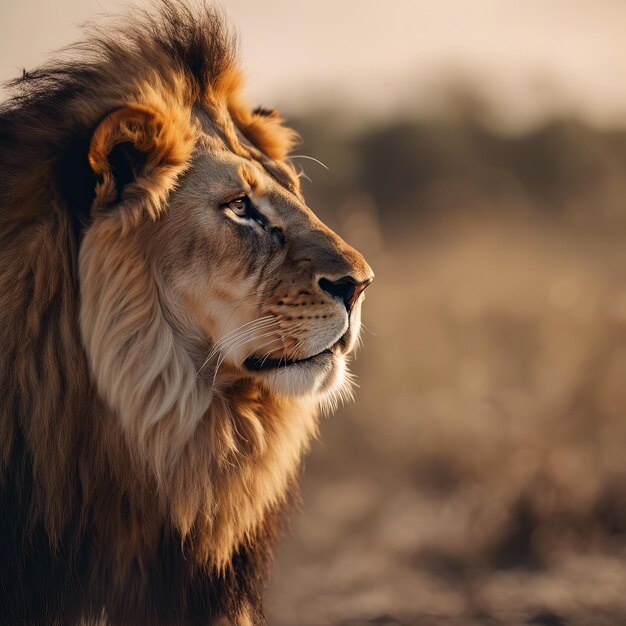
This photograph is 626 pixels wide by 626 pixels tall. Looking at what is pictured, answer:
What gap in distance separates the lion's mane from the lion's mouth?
0.11m

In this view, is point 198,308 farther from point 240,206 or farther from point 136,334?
point 240,206

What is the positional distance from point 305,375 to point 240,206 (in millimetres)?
454

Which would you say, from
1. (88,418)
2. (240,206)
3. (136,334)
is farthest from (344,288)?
(88,418)

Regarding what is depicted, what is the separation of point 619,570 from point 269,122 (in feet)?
10.2

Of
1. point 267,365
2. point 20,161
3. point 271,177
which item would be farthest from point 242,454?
point 20,161

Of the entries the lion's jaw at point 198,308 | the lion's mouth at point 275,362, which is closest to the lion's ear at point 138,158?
the lion's jaw at point 198,308

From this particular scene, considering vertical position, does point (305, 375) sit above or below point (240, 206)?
below

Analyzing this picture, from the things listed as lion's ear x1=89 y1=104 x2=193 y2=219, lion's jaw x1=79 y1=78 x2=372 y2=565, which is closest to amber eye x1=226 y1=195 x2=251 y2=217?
lion's jaw x1=79 y1=78 x2=372 y2=565

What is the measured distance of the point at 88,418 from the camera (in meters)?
2.21

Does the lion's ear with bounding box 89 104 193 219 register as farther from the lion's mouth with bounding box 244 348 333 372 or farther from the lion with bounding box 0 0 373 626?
the lion's mouth with bounding box 244 348 333 372

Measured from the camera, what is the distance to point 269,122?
9.20ft

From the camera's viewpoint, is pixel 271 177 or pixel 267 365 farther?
pixel 271 177

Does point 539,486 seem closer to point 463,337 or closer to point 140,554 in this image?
point 463,337

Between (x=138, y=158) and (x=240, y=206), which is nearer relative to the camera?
(x=138, y=158)
